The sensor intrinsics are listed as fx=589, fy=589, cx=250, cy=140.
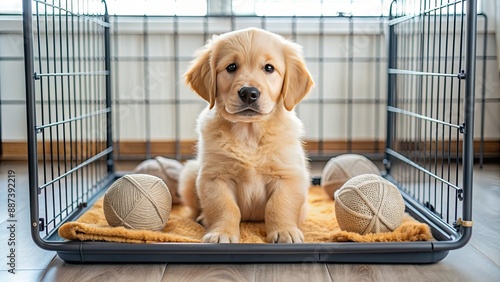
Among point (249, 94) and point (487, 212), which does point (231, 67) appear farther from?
point (487, 212)

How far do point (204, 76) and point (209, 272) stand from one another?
729 mm

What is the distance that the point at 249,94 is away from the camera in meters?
1.88

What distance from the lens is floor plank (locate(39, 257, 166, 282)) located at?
1630 mm

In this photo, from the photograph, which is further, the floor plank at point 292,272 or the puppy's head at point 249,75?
the puppy's head at point 249,75

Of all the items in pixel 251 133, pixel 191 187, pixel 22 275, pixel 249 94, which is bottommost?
pixel 22 275

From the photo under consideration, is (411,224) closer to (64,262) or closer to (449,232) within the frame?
(449,232)

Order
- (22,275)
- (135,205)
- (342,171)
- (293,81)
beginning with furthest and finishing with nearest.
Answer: (342,171) → (293,81) → (135,205) → (22,275)

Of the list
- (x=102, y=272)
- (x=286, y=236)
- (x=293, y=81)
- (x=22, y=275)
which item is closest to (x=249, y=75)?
(x=293, y=81)

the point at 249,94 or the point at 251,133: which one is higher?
the point at 249,94

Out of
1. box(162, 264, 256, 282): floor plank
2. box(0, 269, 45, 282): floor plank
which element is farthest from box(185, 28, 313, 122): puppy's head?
box(0, 269, 45, 282): floor plank

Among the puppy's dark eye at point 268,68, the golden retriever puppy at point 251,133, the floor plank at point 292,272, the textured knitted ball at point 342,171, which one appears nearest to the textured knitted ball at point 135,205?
the golden retriever puppy at point 251,133

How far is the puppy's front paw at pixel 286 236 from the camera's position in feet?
6.03

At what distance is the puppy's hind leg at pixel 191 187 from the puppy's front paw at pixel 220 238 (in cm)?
44

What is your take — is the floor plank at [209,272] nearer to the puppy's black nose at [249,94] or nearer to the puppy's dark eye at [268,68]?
the puppy's black nose at [249,94]
